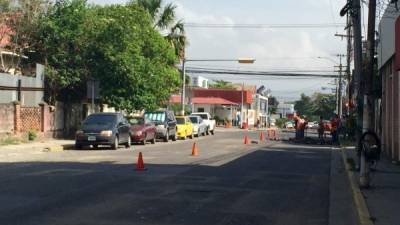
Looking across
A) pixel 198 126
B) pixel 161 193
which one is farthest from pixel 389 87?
pixel 198 126

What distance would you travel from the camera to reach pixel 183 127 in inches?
1879

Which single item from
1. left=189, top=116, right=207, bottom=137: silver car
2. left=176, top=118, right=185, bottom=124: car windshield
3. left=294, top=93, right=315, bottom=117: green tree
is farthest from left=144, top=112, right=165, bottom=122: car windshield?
left=294, top=93, right=315, bottom=117: green tree

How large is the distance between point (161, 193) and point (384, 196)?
4577mm

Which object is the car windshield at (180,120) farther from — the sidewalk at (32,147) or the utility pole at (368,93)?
the utility pole at (368,93)

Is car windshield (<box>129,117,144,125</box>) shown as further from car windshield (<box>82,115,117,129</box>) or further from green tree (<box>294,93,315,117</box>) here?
green tree (<box>294,93,315,117</box>)

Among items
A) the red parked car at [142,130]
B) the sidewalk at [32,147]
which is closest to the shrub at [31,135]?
the sidewalk at [32,147]

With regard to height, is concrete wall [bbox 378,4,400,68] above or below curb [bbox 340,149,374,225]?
above

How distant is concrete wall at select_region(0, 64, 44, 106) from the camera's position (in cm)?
3209

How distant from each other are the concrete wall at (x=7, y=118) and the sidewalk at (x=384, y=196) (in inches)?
694

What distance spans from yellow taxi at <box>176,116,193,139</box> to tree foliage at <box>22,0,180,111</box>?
6.83 meters

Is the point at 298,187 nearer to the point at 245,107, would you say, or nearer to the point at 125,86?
the point at 125,86

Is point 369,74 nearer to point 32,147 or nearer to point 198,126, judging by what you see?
point 32,147

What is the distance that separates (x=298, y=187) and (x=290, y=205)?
3.35 meters

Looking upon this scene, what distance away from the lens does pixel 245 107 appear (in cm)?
11038
